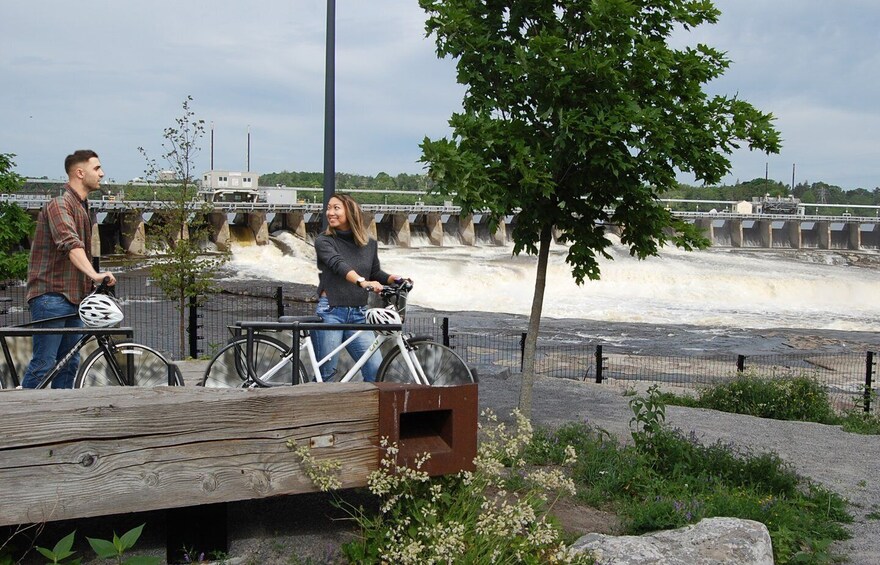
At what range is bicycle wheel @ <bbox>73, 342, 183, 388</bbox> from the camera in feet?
17.1

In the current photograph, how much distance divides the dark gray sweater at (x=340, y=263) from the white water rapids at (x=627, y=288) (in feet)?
102

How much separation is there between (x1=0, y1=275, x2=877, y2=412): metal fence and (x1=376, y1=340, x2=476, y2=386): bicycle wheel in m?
9.45

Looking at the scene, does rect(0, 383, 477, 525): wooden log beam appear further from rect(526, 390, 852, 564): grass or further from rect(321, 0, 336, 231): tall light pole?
rect(321, 0, 336, 231): tall light pole

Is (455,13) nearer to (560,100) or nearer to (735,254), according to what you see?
(560,100)

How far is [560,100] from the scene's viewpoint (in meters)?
7.37

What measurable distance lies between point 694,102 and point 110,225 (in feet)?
149

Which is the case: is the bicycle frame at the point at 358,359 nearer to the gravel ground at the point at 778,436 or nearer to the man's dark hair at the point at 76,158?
the man's dark hair at the point at 76,158

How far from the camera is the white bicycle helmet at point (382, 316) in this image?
5.19 m

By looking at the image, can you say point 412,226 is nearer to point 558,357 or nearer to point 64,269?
point 558,357

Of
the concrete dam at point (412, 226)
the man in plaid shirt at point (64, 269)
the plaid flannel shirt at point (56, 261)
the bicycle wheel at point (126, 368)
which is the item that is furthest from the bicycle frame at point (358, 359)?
the concrete dam at point (412, 226)

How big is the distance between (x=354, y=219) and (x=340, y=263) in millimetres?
326

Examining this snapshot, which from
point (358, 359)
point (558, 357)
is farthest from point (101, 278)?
point (558, 357)

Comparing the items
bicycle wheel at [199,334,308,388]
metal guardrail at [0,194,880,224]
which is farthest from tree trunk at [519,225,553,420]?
metal guardrail at [0,194,880,224]

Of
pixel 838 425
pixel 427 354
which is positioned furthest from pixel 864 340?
pixel 427 354
